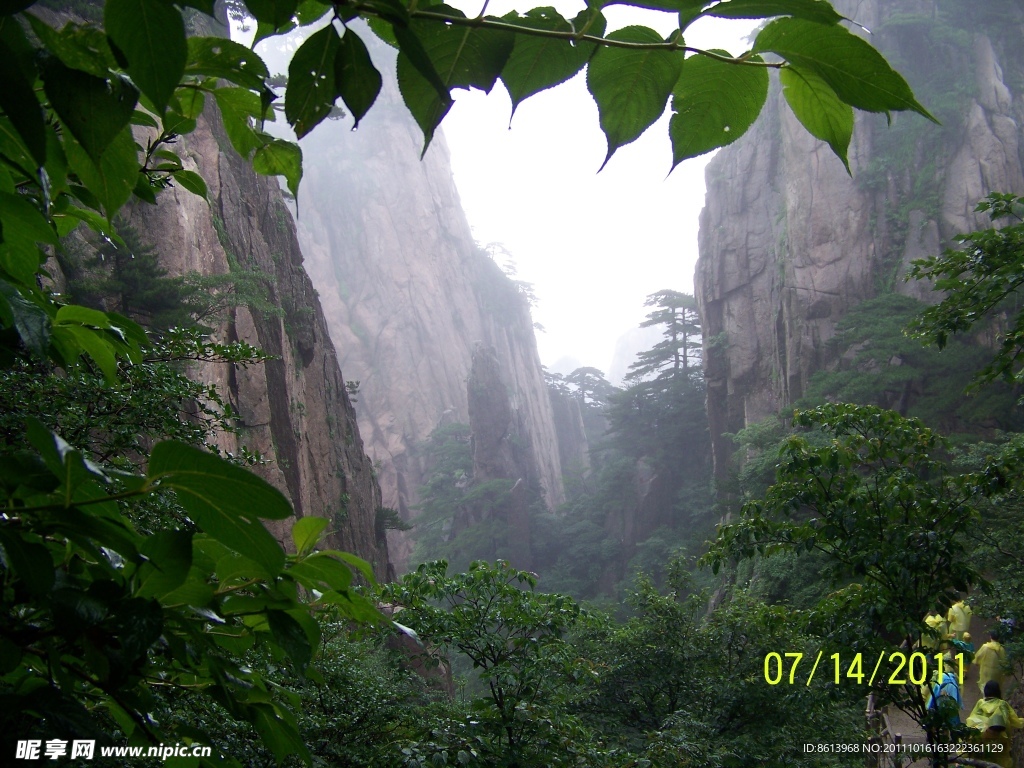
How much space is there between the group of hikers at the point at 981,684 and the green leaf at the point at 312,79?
12.2ft

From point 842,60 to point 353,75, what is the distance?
0.33 m

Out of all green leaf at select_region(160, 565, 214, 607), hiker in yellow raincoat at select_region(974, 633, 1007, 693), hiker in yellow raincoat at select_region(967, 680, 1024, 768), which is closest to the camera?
green leaf at select_region(160, 565, 214, 607)

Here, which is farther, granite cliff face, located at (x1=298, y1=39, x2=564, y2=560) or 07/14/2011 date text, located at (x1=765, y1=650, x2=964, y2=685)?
granite cliff face, located at (x1=298, y1=39, x2=564, y2=560)

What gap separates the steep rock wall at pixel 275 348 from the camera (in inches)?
358

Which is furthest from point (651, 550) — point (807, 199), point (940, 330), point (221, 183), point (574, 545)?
point (940, 330)

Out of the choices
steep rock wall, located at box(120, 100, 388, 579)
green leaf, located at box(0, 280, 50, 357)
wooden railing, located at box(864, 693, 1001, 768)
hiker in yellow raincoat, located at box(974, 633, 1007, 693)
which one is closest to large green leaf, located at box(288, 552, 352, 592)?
green leaf, located at box(0, 280, 50, 357)

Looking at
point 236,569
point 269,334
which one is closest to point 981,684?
point 236,569

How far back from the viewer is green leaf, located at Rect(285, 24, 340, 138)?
43 cm

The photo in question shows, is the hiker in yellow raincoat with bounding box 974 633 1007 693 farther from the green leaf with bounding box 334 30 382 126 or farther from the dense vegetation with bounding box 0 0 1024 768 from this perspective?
the green leaf with bounding box 334 30 382 126

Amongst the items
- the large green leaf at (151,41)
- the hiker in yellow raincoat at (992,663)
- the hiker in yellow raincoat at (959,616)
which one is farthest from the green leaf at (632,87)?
the hiker in yellow raincoat at (959,616)

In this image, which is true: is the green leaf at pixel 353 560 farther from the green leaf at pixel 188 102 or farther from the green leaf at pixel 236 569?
the green leaf at pixel 188 102

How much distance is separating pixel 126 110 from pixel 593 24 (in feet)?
1.02

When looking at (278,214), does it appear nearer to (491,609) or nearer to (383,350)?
(491,609)

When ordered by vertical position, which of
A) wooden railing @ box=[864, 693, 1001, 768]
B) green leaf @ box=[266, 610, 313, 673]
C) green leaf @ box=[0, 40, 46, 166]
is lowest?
wooden railing @ box=[864, 693, 1001, 768]
